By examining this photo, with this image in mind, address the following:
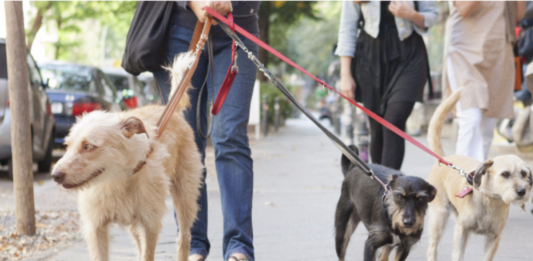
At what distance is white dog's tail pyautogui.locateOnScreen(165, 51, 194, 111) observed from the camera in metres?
3.62

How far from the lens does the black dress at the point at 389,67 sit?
4.81 meters

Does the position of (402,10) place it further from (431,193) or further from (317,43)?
(317,43)

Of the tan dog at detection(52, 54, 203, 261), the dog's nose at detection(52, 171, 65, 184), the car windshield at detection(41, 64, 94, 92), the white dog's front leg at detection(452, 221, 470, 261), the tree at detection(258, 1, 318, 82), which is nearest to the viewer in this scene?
the dog's nose at detection(52, 171, 65, 184)

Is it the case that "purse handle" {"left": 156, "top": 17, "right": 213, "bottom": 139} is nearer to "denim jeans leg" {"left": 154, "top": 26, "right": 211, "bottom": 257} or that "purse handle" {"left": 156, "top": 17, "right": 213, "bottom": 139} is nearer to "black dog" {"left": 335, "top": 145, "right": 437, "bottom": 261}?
"denim jeans leg" {"left": 154, "top": 26, "right": 211, "bottom": 257}

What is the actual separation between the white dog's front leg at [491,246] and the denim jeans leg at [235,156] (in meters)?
1.52

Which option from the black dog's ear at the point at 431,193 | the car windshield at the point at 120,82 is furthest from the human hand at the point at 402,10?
the car windshield at the point at 120,82

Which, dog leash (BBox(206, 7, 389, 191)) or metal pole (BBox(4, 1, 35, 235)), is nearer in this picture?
dog leash (BBox(206, 7, 389, 191))

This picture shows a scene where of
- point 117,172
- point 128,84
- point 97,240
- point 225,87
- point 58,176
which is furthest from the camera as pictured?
point 128,84

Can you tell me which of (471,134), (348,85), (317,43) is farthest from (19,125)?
(317,43)

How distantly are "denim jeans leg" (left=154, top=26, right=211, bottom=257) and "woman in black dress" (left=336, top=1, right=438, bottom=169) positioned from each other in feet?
5.41

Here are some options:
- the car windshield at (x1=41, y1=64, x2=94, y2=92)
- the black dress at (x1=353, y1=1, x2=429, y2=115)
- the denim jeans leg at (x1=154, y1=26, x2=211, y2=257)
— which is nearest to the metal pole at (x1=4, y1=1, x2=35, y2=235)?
the denim jeans leg at (x1=154, y1=26, x2=211, y2=257)

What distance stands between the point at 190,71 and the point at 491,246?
221 centimetres

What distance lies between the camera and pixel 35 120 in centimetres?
830

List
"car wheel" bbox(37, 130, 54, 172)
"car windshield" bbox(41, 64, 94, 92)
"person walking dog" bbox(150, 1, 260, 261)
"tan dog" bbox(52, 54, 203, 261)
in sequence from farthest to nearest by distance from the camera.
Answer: "car windshield" bbox(41, 64, 94, 92) → "car wheel" bbox(37, 130, 54, 172) → "person walking dog" bbox(150, 1, 260, 261) → "tan dog" bbox(52, 54, 203, 261)
